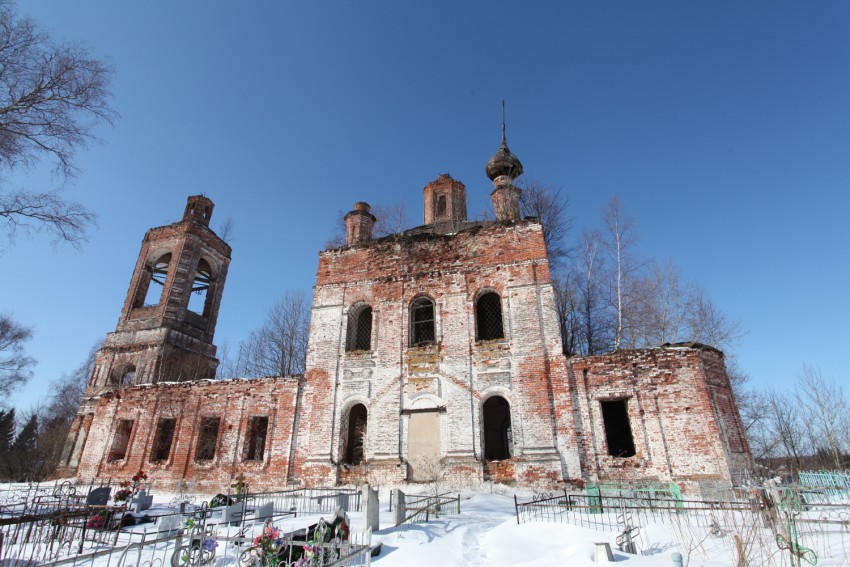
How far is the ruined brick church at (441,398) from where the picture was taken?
12164 millimetres

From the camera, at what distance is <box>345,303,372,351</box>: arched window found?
16.0 meters

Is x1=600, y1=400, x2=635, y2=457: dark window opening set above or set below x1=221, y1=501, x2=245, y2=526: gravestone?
above

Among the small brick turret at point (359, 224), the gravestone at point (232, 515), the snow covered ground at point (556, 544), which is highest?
the small brick turret at point (359, 224)

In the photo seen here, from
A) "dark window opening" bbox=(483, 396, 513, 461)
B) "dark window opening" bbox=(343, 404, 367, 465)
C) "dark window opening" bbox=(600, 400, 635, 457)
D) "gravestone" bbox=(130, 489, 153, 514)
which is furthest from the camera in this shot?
"dark window opening" bbox=(483, 396, 513, 461)

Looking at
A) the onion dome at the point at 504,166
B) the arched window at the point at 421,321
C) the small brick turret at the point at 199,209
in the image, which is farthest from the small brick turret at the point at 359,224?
the small brick turret at the point at 199,209

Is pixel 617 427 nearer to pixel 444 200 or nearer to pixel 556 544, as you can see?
pixel 556 544

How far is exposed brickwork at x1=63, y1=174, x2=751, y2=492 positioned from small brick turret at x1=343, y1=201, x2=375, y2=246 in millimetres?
58

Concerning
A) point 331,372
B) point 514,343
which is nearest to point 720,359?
point 514,343

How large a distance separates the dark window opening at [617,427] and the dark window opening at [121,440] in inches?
670

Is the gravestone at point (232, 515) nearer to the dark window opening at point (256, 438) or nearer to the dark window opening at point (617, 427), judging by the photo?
the dark window opening at point (256, 438)

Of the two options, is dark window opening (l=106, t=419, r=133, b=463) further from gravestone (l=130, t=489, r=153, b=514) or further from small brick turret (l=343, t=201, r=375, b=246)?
small brick turret (l=343, t=201, r=375, b=246)

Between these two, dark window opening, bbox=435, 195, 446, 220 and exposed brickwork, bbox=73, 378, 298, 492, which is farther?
dark window opening, bbox=435, 195, 446, 220

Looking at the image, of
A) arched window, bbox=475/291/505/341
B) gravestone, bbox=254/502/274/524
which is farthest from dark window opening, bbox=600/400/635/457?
gravestone, bbox=254/502/274/524

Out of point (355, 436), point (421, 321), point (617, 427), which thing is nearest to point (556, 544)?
point (617, 427)
